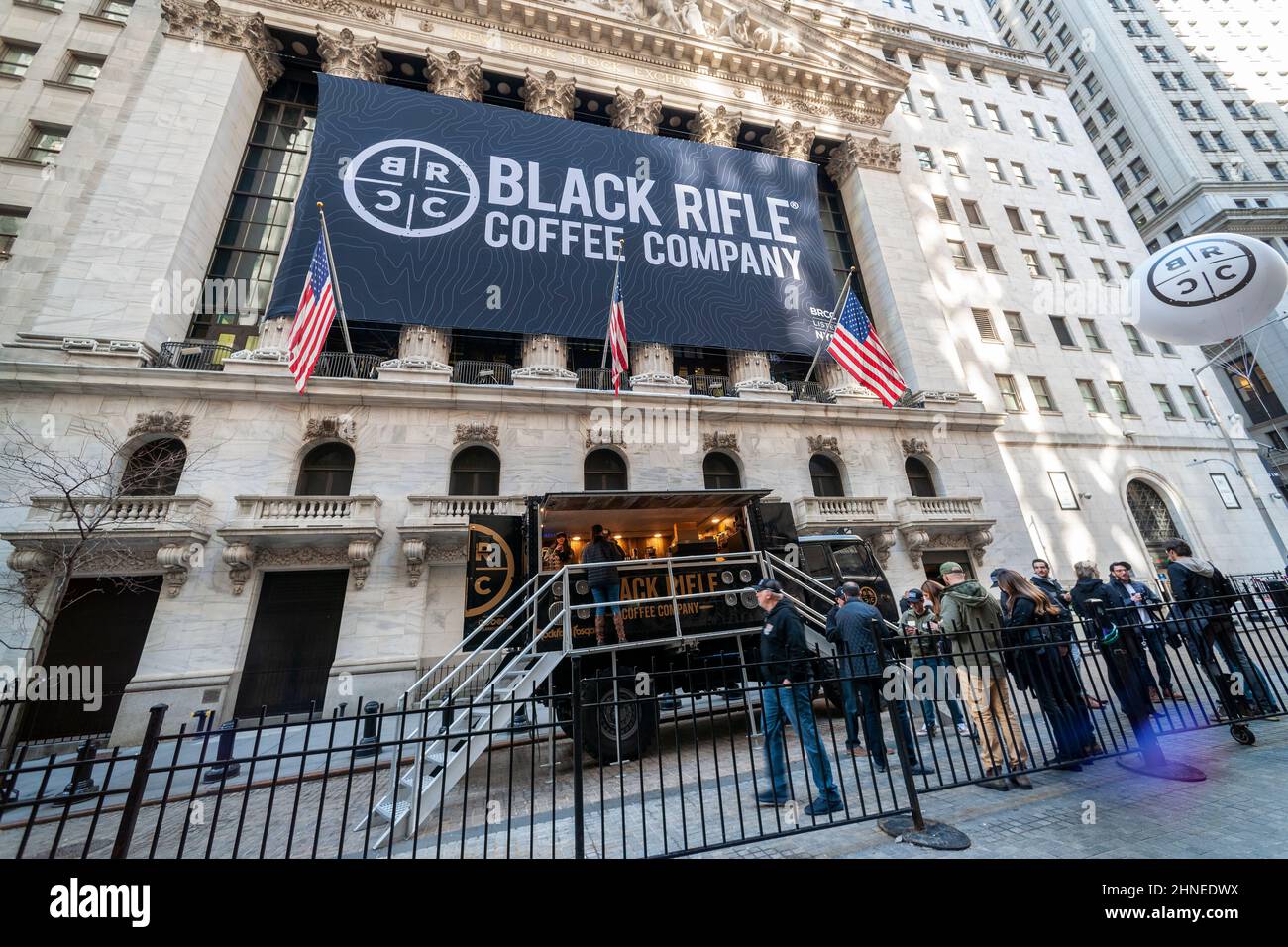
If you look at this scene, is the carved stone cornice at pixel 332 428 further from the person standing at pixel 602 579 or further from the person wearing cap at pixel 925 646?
the person wearing cap at pixel 925 646

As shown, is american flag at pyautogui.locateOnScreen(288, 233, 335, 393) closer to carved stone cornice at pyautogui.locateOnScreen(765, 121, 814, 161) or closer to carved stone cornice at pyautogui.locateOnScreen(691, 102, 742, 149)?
carved stone cornice at pyautogui.locateOnScreen(691, 102, 742, 149)

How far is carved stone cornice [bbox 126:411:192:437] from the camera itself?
13.7 meters

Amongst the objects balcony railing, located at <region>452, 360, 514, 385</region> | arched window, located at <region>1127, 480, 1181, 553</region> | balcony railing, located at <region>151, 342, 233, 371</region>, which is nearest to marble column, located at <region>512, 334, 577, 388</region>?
balcony railing, located at <region>452, 360, 514, 385</region>

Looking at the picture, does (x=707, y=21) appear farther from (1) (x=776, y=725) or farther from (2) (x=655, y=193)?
(1) (x=776, y=725)

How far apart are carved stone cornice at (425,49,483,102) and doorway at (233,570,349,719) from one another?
19.7 meters

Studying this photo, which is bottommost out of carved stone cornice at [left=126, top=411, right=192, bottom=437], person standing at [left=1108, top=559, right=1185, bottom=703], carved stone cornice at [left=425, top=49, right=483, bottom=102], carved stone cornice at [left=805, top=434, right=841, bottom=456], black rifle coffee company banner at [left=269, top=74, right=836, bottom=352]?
person standing at [left=1108, top=559, right=1185, bottom=703]

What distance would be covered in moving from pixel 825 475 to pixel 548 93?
20235 mm

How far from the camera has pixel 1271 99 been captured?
46406mm

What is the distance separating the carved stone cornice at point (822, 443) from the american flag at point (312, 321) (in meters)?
15.9

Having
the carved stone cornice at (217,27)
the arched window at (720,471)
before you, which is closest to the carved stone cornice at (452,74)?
the carved stone cornice at (217,27)

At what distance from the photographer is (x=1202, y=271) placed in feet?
32.0

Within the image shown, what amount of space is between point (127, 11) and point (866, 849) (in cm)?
3679

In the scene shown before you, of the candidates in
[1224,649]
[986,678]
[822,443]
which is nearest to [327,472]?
[986,678]
